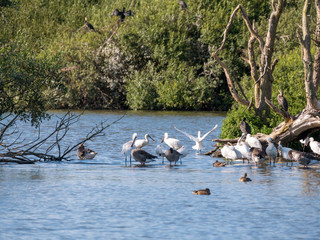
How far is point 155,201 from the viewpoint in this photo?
13031mm

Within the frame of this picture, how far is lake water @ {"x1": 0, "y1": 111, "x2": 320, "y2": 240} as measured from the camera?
34.4ft

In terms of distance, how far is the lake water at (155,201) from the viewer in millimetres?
10492

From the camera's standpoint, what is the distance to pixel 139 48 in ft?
175

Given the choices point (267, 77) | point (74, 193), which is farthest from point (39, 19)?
point (74, 193)

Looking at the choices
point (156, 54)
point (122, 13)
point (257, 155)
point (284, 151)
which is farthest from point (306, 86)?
point (156, 54)

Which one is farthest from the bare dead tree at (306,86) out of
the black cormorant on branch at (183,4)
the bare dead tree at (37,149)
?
the black cormorant on branch at (183,4)

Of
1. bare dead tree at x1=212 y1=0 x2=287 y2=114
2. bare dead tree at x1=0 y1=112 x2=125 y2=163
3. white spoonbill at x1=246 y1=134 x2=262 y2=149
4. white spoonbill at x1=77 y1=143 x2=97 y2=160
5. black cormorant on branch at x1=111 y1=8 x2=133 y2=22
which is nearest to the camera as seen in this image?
bare dead tree at x1=0 y1=112 x2=125 y2=163

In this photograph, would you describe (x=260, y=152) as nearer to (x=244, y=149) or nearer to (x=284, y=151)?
(x=244, y=149)

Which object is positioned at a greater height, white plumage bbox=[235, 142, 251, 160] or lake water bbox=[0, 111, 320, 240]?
white plumage bbox=[235, 142, 251, 160]

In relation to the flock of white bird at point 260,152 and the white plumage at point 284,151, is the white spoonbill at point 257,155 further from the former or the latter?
the white plumage at point 284,151

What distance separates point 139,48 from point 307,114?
35.0 m

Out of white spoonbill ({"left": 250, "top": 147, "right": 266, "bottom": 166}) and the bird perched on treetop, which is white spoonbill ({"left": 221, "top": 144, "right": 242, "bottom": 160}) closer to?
white spoonbill ({"left": 250, "top": 147, "right": 266, "bottom": 166})

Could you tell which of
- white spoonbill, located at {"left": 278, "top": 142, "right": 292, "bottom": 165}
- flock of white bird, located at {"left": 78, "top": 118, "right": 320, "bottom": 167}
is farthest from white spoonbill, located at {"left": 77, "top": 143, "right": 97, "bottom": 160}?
white spoonbill, located at {"left": 278, "top": 142, "right": 292, "bottom": 165}

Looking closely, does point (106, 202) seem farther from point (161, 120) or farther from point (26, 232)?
point (161, 120)
